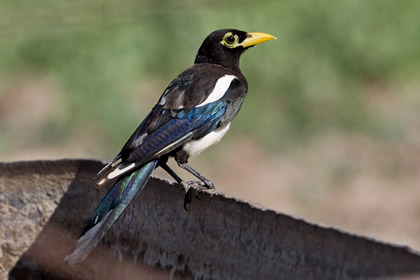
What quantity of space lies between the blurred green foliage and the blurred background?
0.05 ft

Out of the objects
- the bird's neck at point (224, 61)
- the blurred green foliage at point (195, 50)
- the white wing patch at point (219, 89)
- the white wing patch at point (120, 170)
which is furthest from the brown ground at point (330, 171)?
the white wing patch at point (120, 170)

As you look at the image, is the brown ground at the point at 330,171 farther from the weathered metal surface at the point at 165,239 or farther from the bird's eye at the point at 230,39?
the weathered metal surface at the point at 165,239

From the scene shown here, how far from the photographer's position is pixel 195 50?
8586 mm

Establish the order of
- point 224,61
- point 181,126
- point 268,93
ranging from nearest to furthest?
point 181,126 → point 224,61 → point 268,93

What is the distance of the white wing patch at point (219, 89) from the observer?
4031 mm

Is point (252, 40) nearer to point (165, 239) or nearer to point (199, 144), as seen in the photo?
point (199, 144)

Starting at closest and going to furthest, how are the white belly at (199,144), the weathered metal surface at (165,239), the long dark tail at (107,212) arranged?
the weathered metal surface at (165,239) < the long dark tail at (107,212) < the white belly at (199,144)

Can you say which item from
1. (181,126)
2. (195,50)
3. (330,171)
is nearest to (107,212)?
(181,126)

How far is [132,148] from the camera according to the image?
348cm

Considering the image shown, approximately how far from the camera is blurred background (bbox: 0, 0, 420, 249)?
6.55 m

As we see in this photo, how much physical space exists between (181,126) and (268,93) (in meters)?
4.23

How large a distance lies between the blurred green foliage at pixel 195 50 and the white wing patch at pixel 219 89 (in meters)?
2.98

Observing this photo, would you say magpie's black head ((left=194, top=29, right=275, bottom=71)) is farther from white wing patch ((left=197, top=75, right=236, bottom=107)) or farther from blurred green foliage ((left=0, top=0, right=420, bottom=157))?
blurred green foliage ((left=0, top=0, right=420, bottom=157))

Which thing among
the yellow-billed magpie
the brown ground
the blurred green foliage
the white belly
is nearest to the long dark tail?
the yellow-billed magpie
